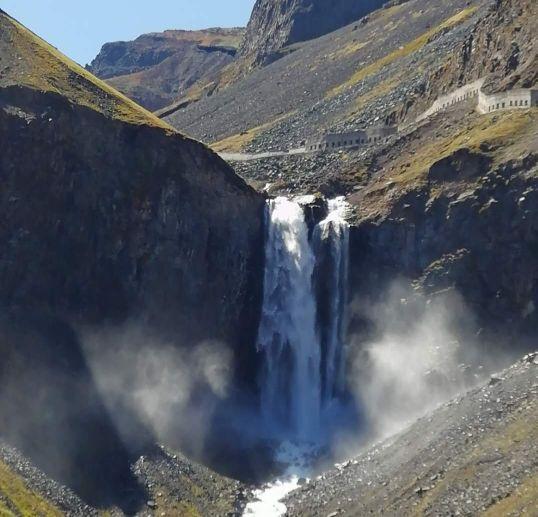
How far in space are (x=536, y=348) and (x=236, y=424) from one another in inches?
1016

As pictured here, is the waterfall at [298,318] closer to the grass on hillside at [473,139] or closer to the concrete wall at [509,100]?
the grass on hillside at [473,139]

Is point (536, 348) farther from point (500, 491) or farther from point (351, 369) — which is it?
point (500, 491)

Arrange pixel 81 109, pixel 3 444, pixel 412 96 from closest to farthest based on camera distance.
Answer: pixel 3 444
pixel 81 109
pixel 412 96

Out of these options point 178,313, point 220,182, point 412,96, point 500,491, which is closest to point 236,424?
point 178,313

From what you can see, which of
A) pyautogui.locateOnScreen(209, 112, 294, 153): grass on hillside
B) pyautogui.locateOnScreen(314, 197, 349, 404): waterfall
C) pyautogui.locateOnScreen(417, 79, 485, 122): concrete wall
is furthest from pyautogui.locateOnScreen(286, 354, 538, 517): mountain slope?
pyautogui.locateOnScreen(209, 112, 294, 153): grass on hillside

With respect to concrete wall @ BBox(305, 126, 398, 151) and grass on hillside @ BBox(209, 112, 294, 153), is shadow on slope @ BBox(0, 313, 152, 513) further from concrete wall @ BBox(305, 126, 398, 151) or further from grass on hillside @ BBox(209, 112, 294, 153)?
grass on hillside @ BBox(209, 112, 294, 153)

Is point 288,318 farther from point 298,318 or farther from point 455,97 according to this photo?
point 455,97

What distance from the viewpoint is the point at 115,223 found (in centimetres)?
7588

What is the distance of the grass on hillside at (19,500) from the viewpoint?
51219 mm

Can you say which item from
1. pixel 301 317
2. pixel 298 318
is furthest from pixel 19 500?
pixel 301 317

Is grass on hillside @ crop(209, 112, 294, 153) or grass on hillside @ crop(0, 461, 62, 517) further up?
grass on hillside @ crop(209, 112, 294, 153)

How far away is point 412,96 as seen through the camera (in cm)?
11281

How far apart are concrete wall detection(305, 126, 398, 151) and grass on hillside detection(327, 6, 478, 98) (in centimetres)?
3893

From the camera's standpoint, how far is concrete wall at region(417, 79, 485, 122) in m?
97.6
